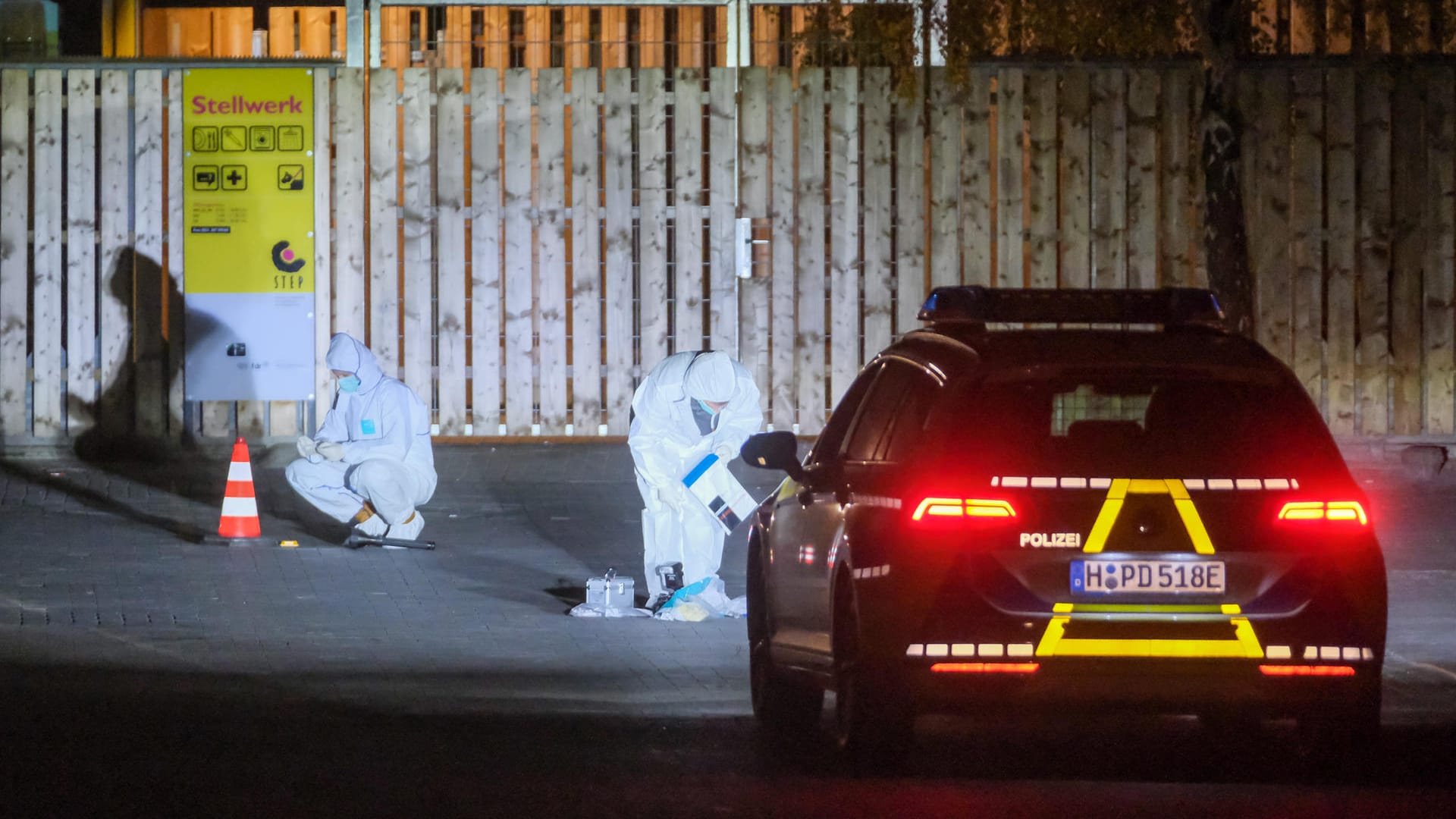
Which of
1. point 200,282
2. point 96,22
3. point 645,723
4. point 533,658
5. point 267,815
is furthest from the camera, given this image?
point 96,22

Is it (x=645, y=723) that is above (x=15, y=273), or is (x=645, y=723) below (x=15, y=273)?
below

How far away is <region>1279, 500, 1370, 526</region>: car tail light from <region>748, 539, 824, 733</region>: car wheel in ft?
6.43

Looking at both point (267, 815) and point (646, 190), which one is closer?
point (267, 815)

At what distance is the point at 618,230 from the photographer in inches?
719

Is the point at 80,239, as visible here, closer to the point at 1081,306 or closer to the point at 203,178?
the point at 203,178

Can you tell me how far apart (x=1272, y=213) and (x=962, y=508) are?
40.6 ft

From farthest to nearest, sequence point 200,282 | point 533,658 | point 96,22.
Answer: point 96,22 < point 200,282 < point 533,658

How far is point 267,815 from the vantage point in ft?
21.9

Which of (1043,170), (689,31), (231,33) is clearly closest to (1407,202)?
(1043,170)

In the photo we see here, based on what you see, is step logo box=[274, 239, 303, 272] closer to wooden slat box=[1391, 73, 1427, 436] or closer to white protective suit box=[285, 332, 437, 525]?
white protective suit box=[285, 332, 437, 525]

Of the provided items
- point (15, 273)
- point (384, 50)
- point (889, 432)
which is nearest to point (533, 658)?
point (889, 432)

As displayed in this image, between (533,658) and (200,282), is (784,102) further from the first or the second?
(533,658)

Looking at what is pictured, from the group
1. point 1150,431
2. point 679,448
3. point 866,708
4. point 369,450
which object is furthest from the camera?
point 369,450

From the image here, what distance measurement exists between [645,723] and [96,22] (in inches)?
514
